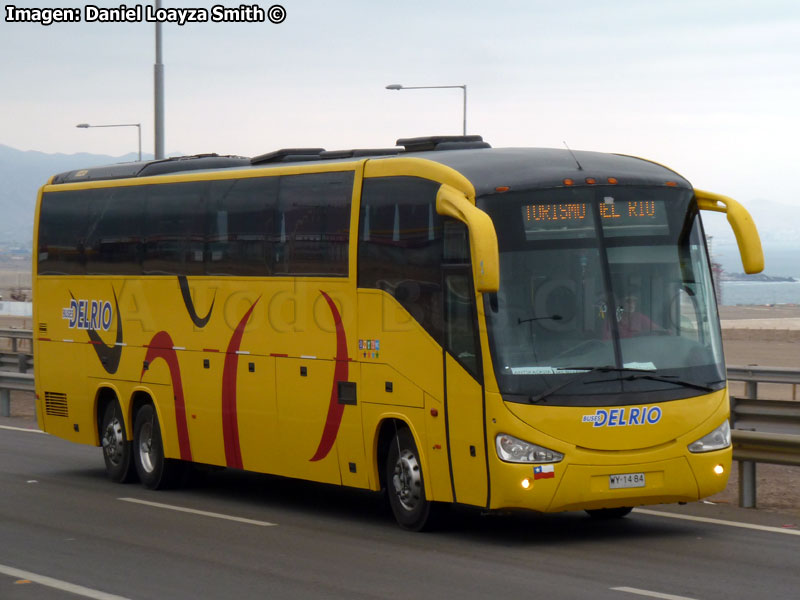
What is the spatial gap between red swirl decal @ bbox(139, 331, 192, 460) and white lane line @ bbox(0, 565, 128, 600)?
488 centimetres

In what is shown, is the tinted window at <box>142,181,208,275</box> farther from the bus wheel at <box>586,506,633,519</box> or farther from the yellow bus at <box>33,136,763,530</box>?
the bus wheel at <box>586,506,633,519</box>

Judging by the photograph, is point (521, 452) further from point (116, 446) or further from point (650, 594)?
Answer: point (116, 446)

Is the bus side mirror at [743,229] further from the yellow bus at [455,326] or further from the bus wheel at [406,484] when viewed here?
the bus wheel at [406,484]

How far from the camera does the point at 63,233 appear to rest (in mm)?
17672

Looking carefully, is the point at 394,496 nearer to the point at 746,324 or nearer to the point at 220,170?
the point at 220,170

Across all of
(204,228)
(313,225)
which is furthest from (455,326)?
(204,228)

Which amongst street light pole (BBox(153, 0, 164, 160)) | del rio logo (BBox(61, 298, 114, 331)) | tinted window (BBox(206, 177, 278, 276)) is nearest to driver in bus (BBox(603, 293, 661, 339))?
tinted window (BBox(206, 177, 278, 276))

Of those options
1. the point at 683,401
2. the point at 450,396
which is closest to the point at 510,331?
the point at 450,396

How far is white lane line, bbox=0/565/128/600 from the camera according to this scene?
9.29 m

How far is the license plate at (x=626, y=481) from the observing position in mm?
11000

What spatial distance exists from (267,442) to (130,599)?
4890 mm

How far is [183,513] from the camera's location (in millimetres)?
13711

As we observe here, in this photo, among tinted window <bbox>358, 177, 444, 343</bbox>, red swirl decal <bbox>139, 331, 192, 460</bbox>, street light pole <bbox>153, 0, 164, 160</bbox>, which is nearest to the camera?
tinted window <bbox>358, 177, 444, 343</bbox>

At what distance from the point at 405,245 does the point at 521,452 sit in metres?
2.15
